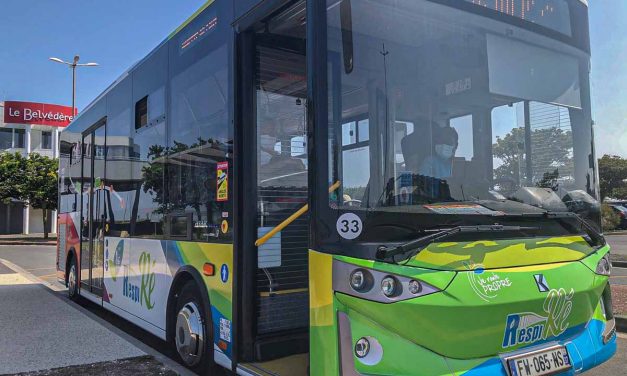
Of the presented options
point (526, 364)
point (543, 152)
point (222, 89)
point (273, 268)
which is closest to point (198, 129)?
point (222, 89)

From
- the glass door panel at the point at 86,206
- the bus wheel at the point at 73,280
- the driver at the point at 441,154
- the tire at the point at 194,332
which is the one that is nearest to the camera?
the driver at the point at 441,154

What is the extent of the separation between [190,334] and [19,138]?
44112 millimetres

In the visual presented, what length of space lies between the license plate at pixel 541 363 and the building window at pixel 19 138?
45.9 meters

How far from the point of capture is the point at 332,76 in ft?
10.1

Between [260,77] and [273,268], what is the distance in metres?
1.52

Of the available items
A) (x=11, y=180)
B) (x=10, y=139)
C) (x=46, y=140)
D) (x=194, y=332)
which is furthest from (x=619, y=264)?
(x=10, y=139)

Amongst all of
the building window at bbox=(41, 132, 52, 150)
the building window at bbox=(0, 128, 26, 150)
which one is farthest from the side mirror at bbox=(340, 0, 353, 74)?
the building window at bbox=(0, 128, 26, 150)

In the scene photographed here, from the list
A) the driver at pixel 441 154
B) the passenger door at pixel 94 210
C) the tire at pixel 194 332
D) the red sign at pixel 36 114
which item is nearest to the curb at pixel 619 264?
the driver at pixel 441 154

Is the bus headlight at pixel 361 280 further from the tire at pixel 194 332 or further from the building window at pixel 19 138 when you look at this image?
the building window at pixel 19 138

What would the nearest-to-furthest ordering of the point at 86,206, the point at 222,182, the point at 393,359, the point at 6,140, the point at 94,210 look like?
the point at 393,359 → the point at 222,182 → the point at 94,210 → the point at 86,206 → the point at 6,140

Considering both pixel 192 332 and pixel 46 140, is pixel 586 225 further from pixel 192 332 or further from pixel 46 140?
pixel 46 140

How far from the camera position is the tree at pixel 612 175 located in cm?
3634

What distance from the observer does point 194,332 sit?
4.48m

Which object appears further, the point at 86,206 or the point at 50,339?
the point at 86,206
